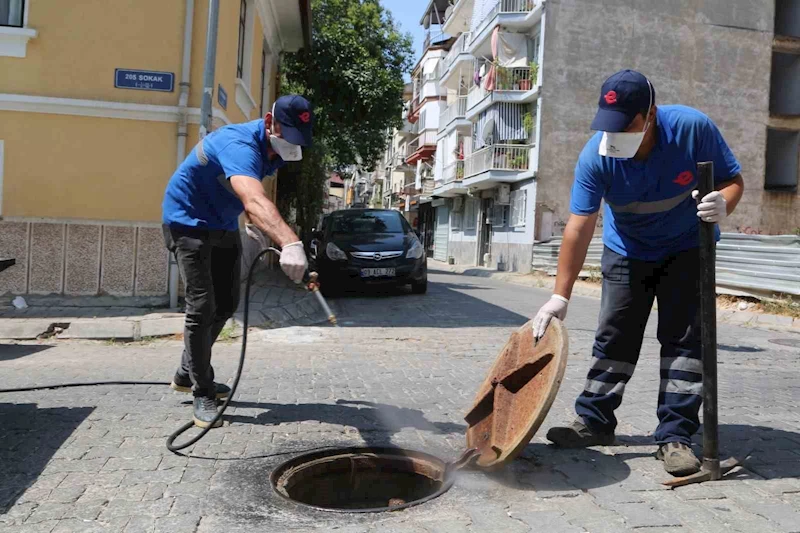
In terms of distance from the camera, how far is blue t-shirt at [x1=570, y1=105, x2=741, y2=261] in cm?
327

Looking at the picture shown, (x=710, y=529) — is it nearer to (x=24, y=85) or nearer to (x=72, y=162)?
(x=72, y=162)

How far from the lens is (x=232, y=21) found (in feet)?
33.3

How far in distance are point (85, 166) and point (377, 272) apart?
17.2 feet

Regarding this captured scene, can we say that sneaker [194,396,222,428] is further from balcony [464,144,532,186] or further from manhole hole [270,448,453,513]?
balcony [464,144,532,186]

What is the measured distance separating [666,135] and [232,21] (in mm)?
8353

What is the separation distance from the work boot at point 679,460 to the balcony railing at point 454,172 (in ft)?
110

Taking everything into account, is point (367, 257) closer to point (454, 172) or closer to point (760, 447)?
point (760, 447)

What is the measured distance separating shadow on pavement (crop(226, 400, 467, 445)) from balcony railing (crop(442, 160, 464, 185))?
32.4 m

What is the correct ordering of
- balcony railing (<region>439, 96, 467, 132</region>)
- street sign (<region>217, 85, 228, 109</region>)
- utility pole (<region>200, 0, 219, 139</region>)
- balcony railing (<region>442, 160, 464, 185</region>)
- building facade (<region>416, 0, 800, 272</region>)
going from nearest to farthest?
utility pole (<region>200, 0, 219, 139</region>) → street sign (<region>217, 85, 228, 109</region>) → building facade (<region>416, 0, 800, 272</region>) → balcony railing (<region>442, 160, 464, 185</region>) → balcony railing (<region>439, 96, 467, 132</region>)

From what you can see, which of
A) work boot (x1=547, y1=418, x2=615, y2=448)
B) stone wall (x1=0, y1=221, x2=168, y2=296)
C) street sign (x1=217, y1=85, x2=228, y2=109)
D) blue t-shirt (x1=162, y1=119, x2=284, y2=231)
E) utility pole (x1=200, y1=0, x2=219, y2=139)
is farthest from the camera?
street sign (x1=217, y1=85, x2=228, y2=109)

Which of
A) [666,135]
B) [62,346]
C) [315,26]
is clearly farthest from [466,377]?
[315,26]

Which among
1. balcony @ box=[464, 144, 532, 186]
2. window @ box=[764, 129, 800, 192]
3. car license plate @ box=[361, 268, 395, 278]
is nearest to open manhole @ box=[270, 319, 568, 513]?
car license plate @ box=[361, 268, 395, 278]

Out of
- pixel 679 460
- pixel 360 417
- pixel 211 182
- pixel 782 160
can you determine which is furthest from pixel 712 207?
pixel 782 160

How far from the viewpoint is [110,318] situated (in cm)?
774
